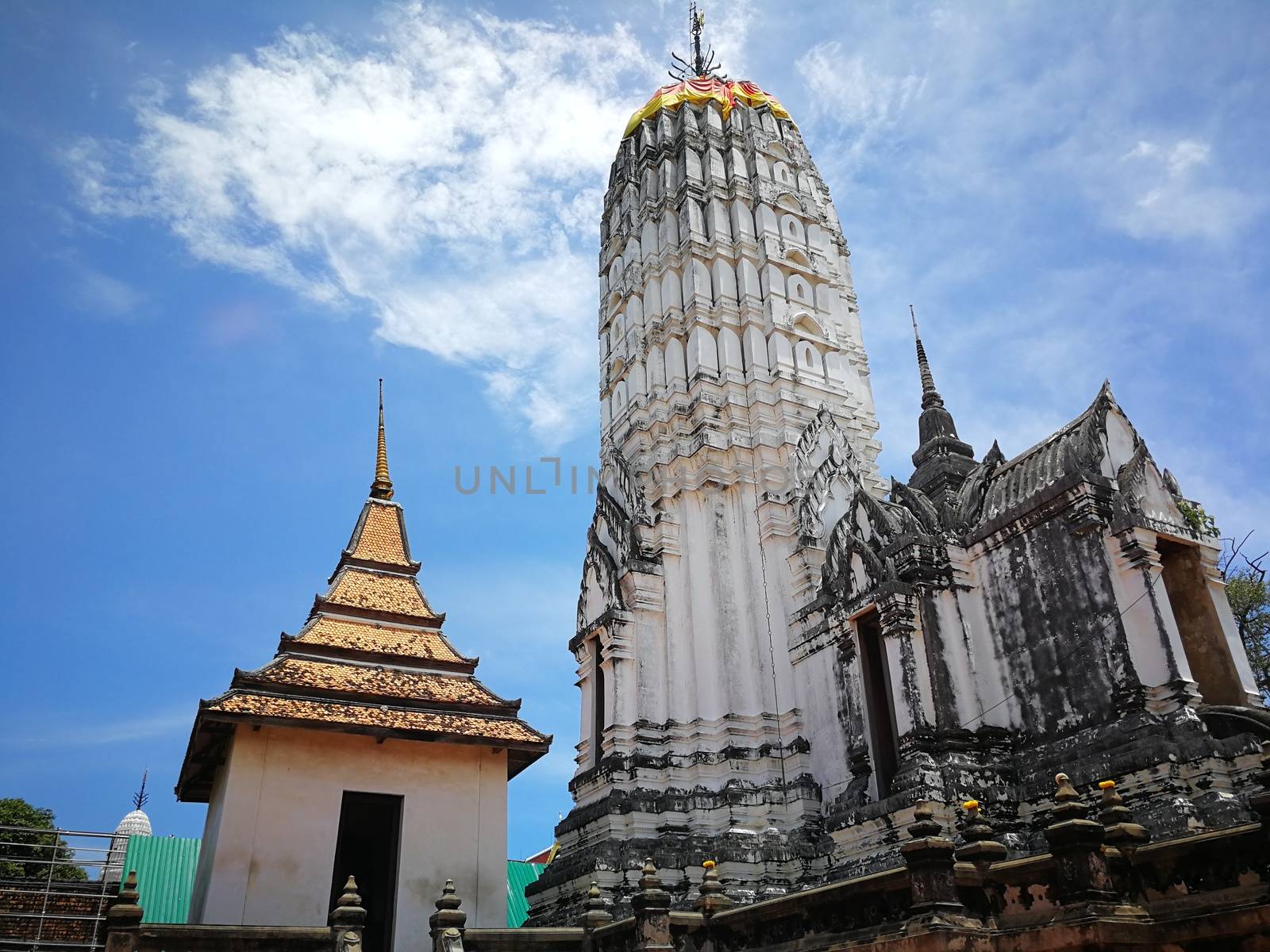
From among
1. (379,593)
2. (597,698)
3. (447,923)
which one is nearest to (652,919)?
(447,923)

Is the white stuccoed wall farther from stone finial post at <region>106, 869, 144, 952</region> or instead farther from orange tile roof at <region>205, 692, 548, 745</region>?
stone finial post at <region>106, 869, 144, 952</region>

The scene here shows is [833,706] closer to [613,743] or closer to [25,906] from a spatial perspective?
[613,743]

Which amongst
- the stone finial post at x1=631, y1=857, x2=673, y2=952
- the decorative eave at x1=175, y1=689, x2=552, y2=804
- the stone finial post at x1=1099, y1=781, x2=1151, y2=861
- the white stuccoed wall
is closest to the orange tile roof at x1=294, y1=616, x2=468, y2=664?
the decorative eave at x1=175, y1=689, x2=552, y2=804

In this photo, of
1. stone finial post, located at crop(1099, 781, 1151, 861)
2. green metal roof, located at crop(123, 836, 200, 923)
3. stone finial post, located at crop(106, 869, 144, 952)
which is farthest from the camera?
green metal roof, located at crop(123, 836, 200, 923)

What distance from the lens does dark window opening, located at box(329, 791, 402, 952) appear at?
1814cm

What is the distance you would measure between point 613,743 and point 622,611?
107 inches

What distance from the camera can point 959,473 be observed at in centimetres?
1958

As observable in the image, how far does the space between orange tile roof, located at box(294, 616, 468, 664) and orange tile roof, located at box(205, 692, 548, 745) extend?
5.58 feet

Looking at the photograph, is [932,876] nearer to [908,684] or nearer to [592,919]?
[592,919]

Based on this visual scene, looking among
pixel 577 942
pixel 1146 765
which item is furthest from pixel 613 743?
pixel 1146 765

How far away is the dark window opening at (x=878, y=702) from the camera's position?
15.8m

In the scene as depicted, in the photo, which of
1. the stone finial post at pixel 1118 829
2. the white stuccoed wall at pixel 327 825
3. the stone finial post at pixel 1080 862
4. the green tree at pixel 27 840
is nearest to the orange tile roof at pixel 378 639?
the white stuccoed wall at pixel 327 825

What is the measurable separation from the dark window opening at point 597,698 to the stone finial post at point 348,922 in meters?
9.80

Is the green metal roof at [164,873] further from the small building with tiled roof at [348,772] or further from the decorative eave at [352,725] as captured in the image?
the decorative eave at [352,725]
